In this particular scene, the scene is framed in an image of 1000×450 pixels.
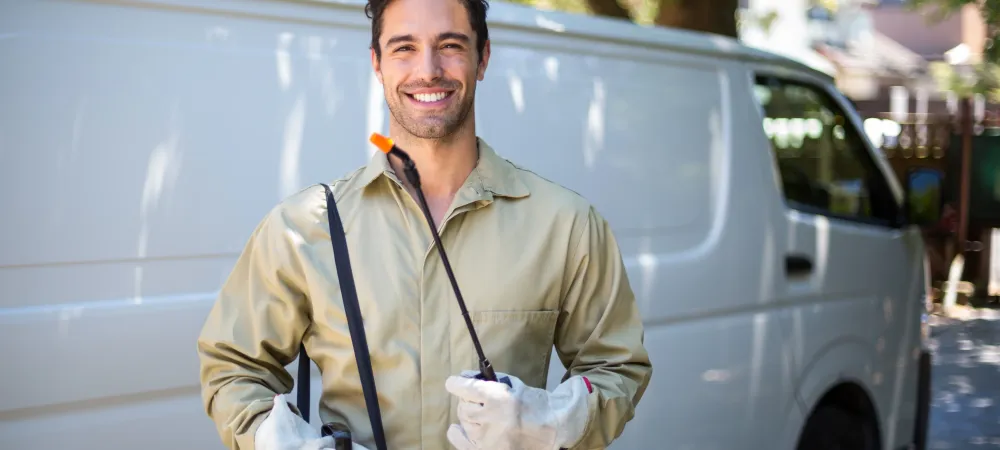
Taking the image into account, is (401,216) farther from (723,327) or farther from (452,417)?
(723,327)

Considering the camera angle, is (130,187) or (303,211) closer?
(303,211)

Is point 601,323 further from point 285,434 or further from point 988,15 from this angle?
point 988,15

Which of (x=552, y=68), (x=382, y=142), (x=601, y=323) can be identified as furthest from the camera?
(x=552, y=68)

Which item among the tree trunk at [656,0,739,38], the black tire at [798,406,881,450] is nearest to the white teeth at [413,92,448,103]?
the black tire at [798,406,881,450]

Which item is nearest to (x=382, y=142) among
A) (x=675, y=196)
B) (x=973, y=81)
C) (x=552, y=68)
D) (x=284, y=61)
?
(x=284, y=61)

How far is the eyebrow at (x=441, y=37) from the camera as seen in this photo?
6.56ft

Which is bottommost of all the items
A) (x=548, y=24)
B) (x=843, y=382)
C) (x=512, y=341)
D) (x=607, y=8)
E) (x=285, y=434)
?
(x=843, y=382)

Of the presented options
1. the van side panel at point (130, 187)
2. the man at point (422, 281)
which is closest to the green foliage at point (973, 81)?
the van side panel at point (130, 187)

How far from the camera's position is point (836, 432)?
4.44 m

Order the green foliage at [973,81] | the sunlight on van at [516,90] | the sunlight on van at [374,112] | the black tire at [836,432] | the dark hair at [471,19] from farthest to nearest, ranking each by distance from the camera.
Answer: the green foliage at [973,81] < the black tire at [836,432] < the sunlight on van at [516,90] < the sunlight on van at [374,112] < the dark hair at [471,19]

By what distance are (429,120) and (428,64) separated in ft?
0.33

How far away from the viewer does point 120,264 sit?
2.40 metres

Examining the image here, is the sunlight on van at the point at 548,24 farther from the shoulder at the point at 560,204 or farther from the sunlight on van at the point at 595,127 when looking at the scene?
the shoulder at the point at 560,204

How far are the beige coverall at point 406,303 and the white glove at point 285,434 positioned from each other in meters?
0.12
